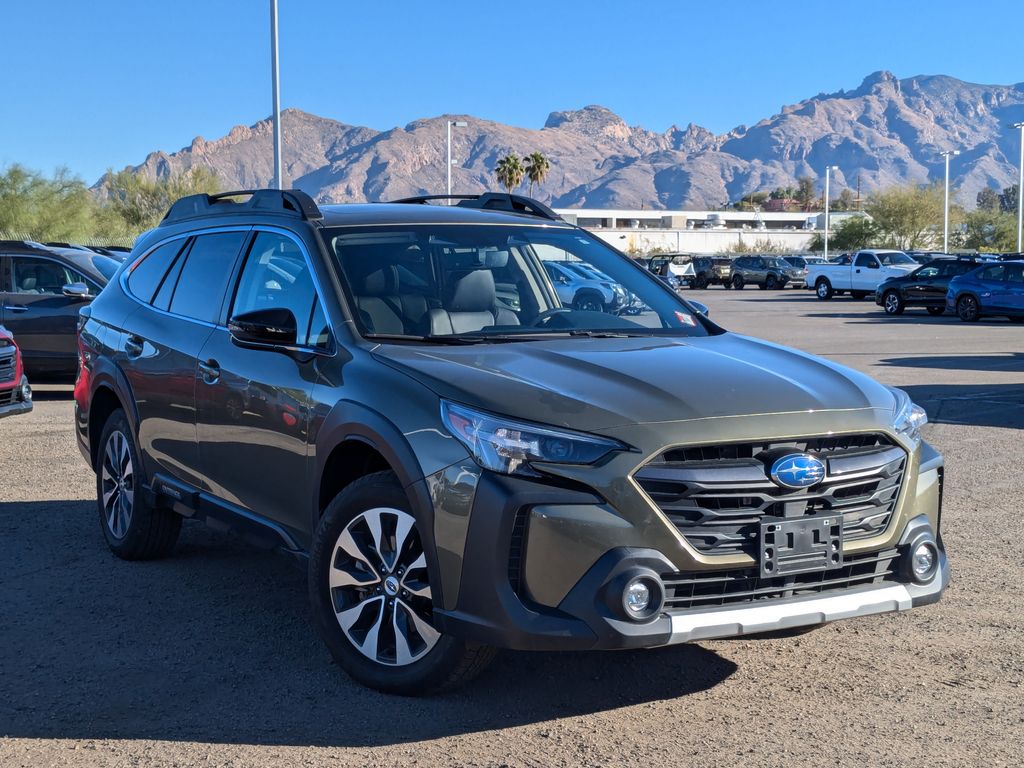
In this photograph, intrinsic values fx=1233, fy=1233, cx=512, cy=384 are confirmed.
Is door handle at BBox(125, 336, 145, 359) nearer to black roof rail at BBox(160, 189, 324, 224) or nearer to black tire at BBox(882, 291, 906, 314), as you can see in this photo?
black roof rail at BBox(160, 189, 324, 224)

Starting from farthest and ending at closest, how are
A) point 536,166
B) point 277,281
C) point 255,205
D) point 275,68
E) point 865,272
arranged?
point 536,166 → point 865,272 → point 275,68 → point 255,205 → point 277,281

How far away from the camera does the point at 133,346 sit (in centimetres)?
640

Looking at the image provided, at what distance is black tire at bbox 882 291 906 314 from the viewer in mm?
33688

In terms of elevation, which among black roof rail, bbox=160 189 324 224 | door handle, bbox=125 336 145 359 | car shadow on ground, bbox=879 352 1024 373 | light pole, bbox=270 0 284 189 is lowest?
car shadow on ground, bbox=879 352 1024 373

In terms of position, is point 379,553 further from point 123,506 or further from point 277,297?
point 123,506

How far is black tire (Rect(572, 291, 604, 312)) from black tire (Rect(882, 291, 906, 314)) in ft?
98.3

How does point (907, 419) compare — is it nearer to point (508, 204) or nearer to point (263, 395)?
point (263, 395)

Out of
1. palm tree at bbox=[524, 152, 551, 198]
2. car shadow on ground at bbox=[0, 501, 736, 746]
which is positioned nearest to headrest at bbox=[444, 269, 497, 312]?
car shadow on ground at bbox=[0, 501, 736, 746]

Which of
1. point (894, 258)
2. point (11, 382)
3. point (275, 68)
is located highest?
point (275, 68)

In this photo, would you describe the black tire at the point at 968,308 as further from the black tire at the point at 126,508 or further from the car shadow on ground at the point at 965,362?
the black tire at the point at 126,508

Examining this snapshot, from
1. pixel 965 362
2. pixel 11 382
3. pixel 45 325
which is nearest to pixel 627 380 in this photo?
pixel 11 382

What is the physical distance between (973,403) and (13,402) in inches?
379

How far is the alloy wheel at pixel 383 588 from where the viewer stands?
168 inches

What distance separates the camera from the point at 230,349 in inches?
214
